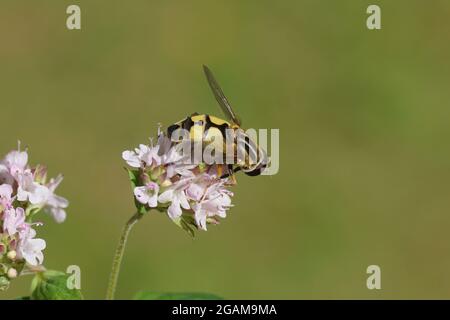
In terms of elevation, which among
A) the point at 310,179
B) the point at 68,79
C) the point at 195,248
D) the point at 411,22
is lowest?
the point at 195,248

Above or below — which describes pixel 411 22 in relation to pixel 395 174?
above

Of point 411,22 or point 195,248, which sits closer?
point 195,248

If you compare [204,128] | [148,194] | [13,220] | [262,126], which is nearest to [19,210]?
[13,220]

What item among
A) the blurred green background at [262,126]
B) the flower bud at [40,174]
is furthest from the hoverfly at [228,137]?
A: the blurred green background at [262,126]

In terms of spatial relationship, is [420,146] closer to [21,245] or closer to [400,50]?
[400,50]
